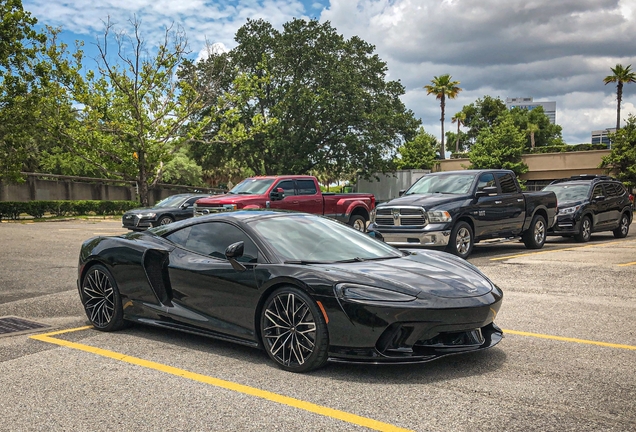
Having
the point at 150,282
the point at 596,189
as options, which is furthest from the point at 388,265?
the point at 596,189

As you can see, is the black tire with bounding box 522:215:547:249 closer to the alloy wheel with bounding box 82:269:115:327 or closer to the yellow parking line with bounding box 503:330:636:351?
the yellow parking line with bounding box 503:330:636:351

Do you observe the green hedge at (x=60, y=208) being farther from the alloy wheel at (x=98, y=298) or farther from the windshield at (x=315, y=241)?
the windshield at (x=315, y=241)

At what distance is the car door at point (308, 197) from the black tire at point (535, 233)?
6.33 meters

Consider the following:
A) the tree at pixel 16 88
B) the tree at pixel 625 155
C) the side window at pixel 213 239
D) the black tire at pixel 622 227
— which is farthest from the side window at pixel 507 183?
the tree at pixel 625 155

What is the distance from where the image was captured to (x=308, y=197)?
62.2 ft

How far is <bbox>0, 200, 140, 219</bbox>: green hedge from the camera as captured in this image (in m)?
33.9

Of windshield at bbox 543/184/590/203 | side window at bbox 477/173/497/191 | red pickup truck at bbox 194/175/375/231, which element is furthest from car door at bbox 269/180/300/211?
windshield at bbox 543/184/590/203

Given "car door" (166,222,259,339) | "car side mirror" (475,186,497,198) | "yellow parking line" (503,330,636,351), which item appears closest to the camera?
"car door" (166,222,259,339)

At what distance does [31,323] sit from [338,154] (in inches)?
1625

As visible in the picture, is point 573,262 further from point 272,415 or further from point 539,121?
point 539,121

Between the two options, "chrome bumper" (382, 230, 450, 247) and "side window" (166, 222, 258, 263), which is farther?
"chrome bumper" (382, 230, 450, 247)

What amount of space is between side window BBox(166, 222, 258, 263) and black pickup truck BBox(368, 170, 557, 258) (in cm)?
723

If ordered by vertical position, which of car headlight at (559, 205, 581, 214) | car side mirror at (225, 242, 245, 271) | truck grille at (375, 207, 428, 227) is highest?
car side mirror at (225, 242, 245, 271)

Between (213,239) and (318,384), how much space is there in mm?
1915
